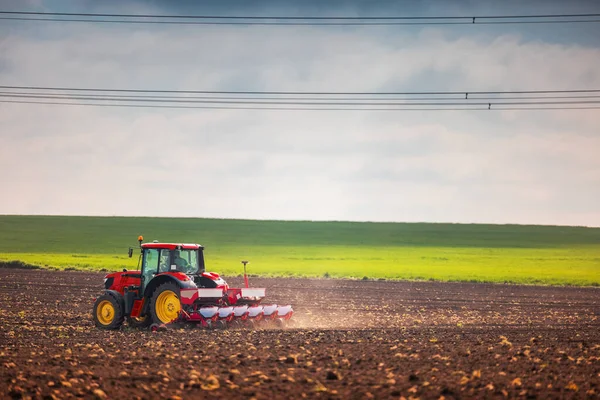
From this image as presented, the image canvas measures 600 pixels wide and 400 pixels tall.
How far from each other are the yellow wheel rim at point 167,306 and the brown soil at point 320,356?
0.87 meters

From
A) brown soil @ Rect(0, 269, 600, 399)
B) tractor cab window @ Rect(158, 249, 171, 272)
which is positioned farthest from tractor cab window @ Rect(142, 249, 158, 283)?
brown soil @ Rect(0, 269, 600, 399)

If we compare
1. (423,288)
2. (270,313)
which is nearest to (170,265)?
(270,313)

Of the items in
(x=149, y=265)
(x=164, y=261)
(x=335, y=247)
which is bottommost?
(x=149, y=265)

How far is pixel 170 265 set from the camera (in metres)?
26.9

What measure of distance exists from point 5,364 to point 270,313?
36.2 ft

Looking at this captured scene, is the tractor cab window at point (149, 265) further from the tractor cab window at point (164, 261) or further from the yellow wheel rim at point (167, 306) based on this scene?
the yellow wheel rim at point (167, 306)

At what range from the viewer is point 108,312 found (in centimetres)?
2688

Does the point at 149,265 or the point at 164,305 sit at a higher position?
the point at 149,265

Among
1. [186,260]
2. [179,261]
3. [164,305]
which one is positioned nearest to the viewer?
[164,305]

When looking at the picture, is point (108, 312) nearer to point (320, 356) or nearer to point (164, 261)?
point (164, 261)

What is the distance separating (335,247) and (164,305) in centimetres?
6739

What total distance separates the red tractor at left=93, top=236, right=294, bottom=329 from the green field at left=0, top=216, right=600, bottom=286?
32483mm

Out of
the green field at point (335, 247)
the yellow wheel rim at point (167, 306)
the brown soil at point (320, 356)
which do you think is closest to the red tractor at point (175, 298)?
the yellow wheel rim at point (167, 306)

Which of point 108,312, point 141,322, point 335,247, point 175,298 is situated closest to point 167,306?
point 175,298
